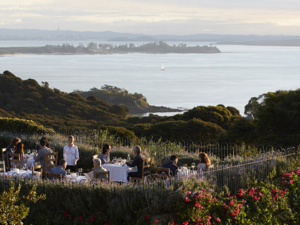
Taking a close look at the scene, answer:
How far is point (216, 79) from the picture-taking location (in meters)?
143

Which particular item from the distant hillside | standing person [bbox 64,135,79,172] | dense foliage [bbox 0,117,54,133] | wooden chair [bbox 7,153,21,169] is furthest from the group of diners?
the distant hillside

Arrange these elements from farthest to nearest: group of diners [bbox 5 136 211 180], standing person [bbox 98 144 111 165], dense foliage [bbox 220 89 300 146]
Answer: dense foliage [bbox 220 89 300 146], standing person [bbox 98 144 111 165], group of diners [bbox 5 136 211 180]

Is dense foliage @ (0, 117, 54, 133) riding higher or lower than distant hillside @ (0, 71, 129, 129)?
higher

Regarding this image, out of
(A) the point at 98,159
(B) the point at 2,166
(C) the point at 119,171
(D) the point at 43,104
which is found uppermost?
(A) the point at 98,159

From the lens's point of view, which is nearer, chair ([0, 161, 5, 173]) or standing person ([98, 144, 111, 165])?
chair ([0, 161, 5, 173])

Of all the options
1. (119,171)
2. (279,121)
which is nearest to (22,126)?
(119,171)

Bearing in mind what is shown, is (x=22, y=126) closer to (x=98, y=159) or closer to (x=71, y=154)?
(x=71, y=154)

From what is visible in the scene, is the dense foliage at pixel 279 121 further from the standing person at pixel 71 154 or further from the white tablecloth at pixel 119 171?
the standing person at pixel 71 154

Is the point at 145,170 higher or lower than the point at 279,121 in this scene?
higher

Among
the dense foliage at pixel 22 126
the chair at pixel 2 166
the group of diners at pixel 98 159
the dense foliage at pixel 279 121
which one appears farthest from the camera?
the dense foliage at pixel 279 121

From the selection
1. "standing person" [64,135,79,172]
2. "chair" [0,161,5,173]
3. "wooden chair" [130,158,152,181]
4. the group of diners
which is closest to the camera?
the group of diners

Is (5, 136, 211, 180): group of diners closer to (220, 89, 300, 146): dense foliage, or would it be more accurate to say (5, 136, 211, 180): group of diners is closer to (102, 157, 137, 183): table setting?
(102, 157, 137, 183): table setting

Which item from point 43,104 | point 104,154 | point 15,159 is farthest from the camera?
point 43,104

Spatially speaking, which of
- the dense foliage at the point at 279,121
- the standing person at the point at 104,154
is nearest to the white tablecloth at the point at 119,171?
the standing person at the point at 104,154
